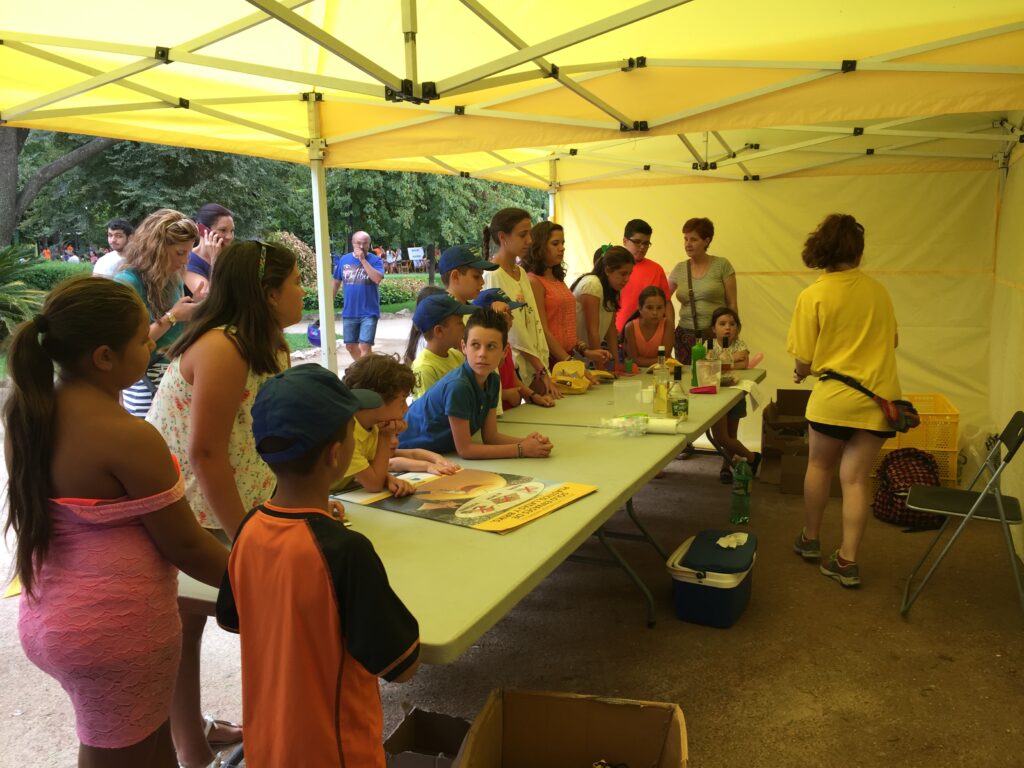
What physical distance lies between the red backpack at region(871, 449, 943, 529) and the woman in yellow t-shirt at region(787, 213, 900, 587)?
3.69 feet

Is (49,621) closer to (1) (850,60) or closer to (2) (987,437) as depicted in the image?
(1) (850,60)

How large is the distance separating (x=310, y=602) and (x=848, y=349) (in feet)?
9.68

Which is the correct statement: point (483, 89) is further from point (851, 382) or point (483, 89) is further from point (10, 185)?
point (10, 185)

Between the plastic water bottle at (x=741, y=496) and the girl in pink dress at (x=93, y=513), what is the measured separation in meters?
3.60

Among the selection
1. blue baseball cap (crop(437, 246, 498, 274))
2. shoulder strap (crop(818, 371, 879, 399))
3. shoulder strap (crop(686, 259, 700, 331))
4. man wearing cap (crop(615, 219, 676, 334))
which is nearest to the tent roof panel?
blue baseball cap (crop(437, 246, 498, 274))

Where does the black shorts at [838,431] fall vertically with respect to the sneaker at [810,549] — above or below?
above

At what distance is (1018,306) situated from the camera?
4723 mm

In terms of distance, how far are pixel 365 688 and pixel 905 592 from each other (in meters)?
2.87

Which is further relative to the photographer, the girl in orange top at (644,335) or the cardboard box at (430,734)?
the girl in orange top at (644,335)

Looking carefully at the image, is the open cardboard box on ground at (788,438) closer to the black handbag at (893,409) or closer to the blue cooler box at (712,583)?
the black handbag at (893,409)

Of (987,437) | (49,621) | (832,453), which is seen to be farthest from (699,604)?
(987,437)

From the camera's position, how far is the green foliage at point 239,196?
505 inches

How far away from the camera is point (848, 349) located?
349 cm

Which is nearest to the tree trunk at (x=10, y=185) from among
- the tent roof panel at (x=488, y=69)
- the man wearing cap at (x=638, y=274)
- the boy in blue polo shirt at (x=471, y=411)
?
the tent roof panel at (x=488, y=69)
